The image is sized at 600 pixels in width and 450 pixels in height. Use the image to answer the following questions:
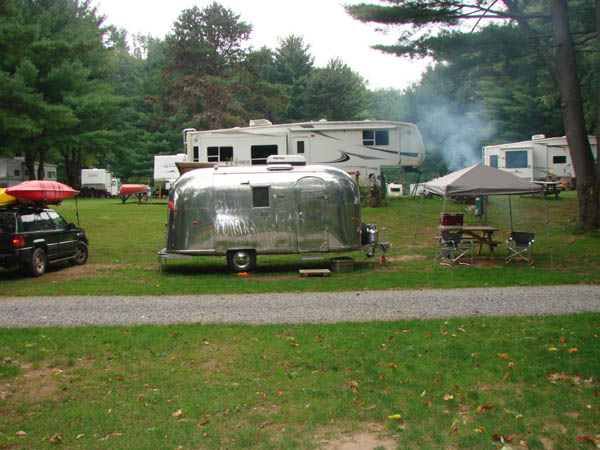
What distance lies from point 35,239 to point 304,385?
30.8 ft

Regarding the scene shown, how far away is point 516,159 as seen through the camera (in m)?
29.2

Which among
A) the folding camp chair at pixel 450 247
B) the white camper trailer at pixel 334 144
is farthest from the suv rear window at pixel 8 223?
the white camper trailer at pixel 334 144

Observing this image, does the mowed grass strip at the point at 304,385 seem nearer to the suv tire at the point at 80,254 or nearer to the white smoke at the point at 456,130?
the suv tire at the point at 80,254

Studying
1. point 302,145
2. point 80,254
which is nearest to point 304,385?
point 80,254

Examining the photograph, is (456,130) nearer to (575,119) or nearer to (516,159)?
(516,159)

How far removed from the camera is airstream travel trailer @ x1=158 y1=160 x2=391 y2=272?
41.9 ft

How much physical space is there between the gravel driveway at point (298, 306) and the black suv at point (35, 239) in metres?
2.34

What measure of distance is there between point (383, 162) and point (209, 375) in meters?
19.2

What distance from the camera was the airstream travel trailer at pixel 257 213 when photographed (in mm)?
12773

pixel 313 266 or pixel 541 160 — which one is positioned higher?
pixel 541 160

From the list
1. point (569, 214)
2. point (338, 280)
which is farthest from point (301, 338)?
point (569, 214)

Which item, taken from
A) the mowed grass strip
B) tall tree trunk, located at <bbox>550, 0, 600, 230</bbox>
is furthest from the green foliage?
the mowed grass strip

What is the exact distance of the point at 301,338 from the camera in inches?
273

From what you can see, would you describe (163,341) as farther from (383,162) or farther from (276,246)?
(383,162)
